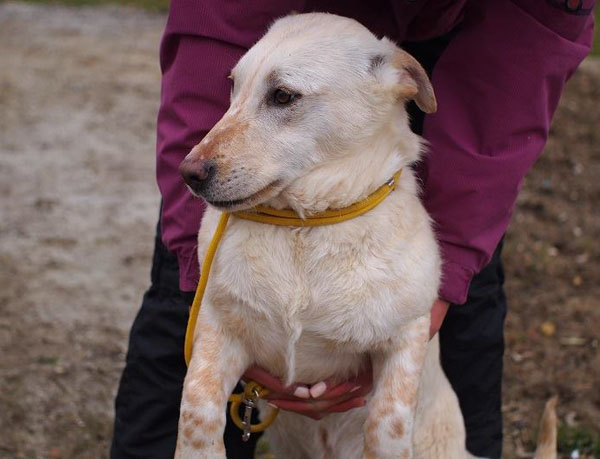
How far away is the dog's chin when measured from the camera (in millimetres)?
2258

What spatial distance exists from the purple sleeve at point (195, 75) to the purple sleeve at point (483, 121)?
55 cm

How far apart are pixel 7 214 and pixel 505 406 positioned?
321cm

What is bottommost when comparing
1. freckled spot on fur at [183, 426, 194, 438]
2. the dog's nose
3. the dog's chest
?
freckled spot on fur at [183, 426, 194, 438]

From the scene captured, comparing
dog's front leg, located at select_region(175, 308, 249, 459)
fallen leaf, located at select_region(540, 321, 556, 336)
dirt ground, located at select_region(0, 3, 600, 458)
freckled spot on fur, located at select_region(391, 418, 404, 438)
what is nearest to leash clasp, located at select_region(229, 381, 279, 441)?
dog's front leg, located at select_region(175, 308, 249, 459)

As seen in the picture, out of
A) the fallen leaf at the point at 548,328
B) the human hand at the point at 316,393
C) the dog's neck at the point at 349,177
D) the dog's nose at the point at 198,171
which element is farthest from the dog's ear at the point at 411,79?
the fallen leaf at the point at 548,328

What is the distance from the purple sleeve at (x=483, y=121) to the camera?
2.74 m

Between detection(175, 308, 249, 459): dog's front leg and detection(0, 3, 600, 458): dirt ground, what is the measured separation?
1.52 meters

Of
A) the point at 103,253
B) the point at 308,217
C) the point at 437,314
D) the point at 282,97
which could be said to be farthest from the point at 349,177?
the point at 103,253

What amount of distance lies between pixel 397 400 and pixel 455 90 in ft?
3.22

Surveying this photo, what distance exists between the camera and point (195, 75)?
2678 mm

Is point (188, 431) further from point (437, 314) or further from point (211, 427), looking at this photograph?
point (437, 314)

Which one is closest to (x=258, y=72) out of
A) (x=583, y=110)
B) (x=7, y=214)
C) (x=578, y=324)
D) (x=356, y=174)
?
(x=356, y=174)

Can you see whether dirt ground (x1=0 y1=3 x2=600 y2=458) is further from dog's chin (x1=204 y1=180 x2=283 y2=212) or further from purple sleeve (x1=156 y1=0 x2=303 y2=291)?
dog's chin (x1=204 y1=180 x2=283 y2=212)

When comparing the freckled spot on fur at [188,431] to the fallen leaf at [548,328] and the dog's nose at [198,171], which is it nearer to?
the dog's nose at [198,171]
